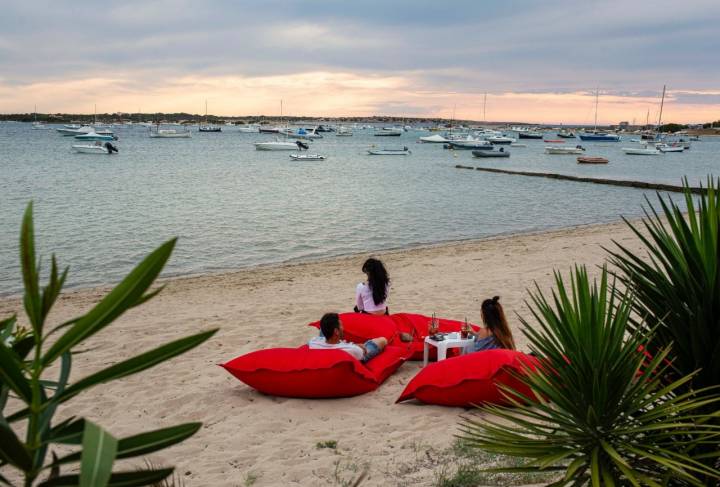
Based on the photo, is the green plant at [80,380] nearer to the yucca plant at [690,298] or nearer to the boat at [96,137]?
the yucca plant at [690,298]

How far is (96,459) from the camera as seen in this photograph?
1.12m

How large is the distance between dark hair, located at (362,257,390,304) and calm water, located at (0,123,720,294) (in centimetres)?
661

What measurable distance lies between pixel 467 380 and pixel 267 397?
6.71 feet

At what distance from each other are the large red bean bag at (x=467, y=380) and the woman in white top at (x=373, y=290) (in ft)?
7.44

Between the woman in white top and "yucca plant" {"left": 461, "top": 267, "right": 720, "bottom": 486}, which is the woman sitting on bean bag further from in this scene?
"yucca plant" {"left": 461, "top": 267, "right": 720, "bottom": 486}

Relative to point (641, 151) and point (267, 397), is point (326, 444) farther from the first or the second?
point (641, 151)

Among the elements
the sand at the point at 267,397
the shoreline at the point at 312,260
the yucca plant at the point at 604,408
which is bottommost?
the shoreline at the point at 312,260

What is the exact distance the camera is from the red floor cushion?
8.18 metres

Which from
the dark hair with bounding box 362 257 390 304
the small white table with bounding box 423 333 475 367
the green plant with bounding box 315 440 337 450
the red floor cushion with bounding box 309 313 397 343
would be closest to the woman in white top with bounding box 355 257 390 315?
the dark hair with bounding box 362 257 390 304

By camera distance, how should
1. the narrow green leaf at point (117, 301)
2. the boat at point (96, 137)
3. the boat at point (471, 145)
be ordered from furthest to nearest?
the boat at point (96, 137) → the boat at point (471, 145) → the narrow green leaf at point (117, 301)

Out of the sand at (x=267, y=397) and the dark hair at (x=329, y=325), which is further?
the dark hair at (x=329, y=325)

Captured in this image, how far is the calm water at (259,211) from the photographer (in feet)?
65.9

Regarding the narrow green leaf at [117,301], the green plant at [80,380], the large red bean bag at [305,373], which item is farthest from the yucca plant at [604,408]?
the large red bean bag at [305,373]

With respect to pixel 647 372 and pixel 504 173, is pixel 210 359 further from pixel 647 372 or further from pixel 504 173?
pixel 504 173
